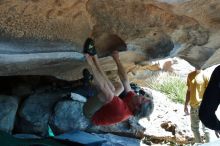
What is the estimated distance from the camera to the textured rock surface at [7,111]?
5711 millimetres

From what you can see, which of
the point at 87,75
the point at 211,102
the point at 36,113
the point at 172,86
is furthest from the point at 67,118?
the point at 172,86

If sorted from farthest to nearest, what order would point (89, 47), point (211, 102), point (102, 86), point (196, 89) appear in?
point (196, 89) → point (102, 86) → point (89, 47) → point (211, 102)

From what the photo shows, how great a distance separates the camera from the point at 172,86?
1111cm

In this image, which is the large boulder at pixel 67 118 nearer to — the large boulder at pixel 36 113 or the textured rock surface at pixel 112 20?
the large boulder at pixel 36 113

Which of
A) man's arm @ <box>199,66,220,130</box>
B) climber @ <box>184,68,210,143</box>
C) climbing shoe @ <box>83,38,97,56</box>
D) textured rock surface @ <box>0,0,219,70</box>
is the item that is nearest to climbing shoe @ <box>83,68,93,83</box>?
textured rock surface @ <box>0,0,219,70</box>

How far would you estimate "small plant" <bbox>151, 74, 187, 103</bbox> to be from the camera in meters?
10.4

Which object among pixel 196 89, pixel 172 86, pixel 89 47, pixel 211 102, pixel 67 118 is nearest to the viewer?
pixel 211 102

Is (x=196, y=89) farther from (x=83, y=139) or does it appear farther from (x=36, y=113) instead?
(x=36, y=113)

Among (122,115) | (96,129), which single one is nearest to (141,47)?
(122,115)

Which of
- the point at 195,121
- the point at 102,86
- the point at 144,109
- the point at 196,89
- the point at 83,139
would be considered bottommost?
the point at 83,139

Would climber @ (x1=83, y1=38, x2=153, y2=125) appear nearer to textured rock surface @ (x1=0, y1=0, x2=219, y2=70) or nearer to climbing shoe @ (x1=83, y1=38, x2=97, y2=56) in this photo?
climbing shoe @ (x1=83, y1=38, x2=97, y2=56)

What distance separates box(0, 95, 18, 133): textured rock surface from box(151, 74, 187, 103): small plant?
4.96 meters

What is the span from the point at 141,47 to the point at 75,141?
4.47 feet

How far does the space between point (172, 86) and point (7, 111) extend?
5936 mm
